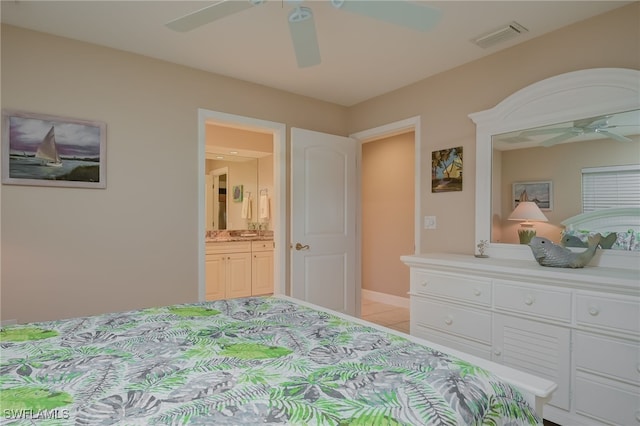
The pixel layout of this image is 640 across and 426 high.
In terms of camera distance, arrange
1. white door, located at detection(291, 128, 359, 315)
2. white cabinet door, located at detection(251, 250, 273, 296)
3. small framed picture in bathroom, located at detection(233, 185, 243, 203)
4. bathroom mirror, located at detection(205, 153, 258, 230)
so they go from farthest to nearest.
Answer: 1. small framed picture in bathroom, located at detection(233, 185, 243, 203)
2. bathroom mirror, located at detection(205, 153, 258, 230)
3. white cabinet door, located at detection(251, 250, 273, 296)
4. white door, located at detection(291, 128, 359, 315)

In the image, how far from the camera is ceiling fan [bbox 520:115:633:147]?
219 cm

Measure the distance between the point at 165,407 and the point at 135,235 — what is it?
2263 mm

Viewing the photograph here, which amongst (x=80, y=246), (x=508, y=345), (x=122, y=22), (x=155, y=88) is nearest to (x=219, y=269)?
(x=80, y=246)

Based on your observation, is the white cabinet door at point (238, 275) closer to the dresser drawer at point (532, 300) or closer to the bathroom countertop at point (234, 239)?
the bathroom countertop at point (234, 239)

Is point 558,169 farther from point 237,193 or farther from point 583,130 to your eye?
point 237,193

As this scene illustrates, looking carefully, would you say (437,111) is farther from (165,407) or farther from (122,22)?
(165,407)

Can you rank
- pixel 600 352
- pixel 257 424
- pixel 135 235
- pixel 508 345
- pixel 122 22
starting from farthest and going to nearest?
pixel 135 235
pixel 122 22
pixel 508 345
pixel 600 352
pixel 257 424

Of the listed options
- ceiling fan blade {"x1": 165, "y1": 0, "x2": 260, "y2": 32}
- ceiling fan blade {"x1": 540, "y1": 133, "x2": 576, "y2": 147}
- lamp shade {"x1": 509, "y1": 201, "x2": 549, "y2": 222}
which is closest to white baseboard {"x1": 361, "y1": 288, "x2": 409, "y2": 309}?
lamp shade {"x1": 509, "y1": 201, "x2": 549, "y2": 222}

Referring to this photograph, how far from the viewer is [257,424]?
0.77 m

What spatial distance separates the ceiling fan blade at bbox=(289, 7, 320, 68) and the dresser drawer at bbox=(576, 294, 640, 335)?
6.27 ft

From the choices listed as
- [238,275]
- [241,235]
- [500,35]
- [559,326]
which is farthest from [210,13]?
[241,235]

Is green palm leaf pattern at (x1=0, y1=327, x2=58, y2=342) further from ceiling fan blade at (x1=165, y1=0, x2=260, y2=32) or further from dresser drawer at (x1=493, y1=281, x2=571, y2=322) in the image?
dresser drawer at (x1=493, y1=281, x2=571, y2=322)

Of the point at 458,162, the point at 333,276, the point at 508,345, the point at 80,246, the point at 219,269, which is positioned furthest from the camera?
the point at 219,269

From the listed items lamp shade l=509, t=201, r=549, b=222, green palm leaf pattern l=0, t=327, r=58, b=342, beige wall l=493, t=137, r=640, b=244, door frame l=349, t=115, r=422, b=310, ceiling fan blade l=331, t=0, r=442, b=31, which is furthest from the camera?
door frame l=349, t=115, r=422, b=310
